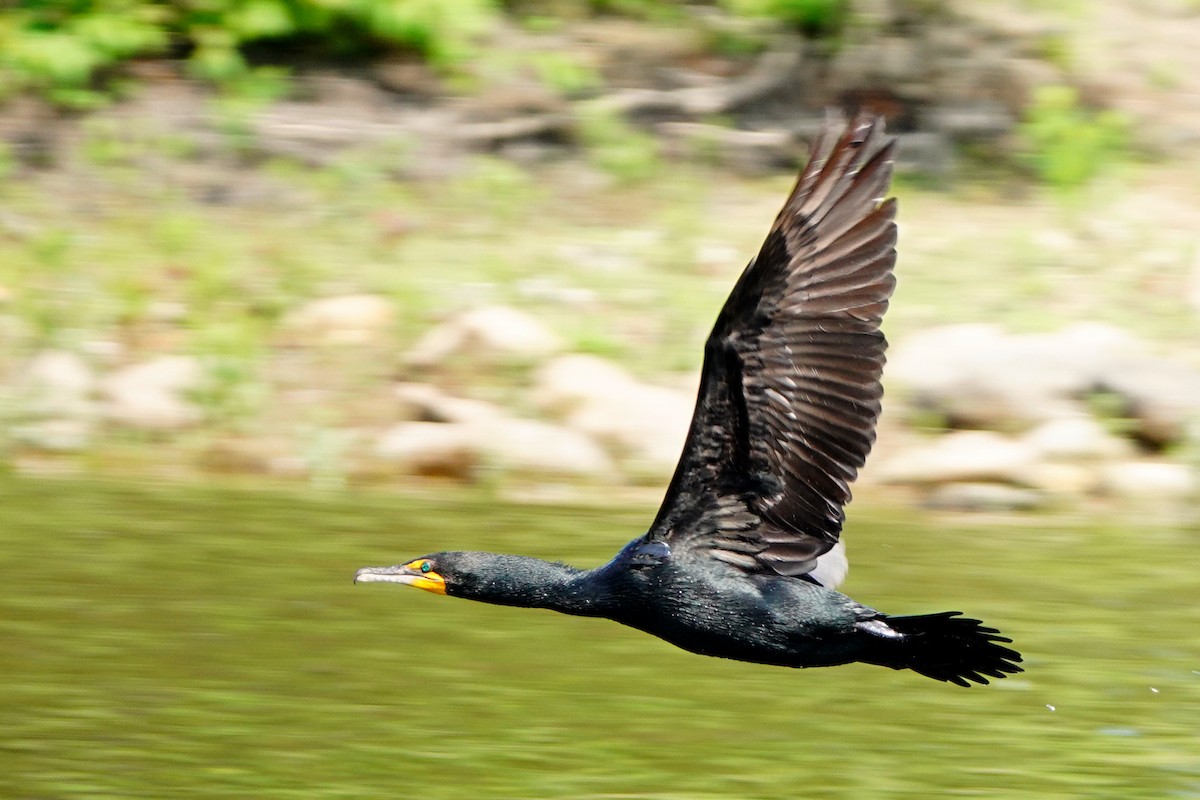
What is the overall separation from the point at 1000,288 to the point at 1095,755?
530 cm

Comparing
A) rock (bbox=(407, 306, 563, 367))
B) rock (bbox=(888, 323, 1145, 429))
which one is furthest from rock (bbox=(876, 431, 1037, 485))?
rock (bbox=(407, 306, 563, 367))

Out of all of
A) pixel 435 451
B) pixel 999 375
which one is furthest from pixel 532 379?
pixel 999 375

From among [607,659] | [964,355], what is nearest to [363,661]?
[607,659]

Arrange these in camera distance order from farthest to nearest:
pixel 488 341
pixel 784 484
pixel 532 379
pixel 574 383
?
1. pixel 488 341
2. pixel 532 379
3. pixel 574 383
4. pixel 784 484

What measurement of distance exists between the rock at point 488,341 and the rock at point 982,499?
2.25m

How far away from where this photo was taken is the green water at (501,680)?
583 centimetres

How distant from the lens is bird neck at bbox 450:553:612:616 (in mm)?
5125

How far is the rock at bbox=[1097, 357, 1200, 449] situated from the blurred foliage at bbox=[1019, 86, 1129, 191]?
236 cm

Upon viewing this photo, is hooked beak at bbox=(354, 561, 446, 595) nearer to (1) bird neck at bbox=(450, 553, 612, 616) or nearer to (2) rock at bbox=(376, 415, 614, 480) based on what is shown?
(1) bird neck at bbox=(450, 553, 612, 616)

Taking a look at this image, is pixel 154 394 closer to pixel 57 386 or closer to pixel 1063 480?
pixel 57 386

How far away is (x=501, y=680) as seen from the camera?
669 cm

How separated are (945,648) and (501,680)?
212 centimetres

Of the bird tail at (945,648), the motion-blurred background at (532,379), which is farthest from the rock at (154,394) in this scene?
the bird tail at (945,648)

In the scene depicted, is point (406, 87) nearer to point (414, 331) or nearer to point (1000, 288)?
point (414, 331)
